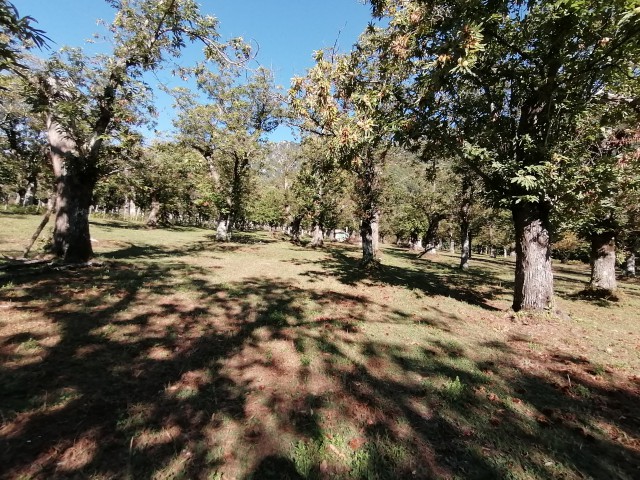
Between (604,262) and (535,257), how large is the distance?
410 inches

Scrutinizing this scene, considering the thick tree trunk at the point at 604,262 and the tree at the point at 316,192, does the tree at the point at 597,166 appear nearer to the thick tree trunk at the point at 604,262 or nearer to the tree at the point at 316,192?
the thick tree trunk at the point at 604,262

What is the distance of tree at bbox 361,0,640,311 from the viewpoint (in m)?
7.65

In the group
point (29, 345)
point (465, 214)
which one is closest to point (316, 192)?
point (465, 214)

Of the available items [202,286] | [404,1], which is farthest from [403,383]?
[404,1]

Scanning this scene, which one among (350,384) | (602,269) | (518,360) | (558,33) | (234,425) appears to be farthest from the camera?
(602,269)

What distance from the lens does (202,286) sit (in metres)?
11.2

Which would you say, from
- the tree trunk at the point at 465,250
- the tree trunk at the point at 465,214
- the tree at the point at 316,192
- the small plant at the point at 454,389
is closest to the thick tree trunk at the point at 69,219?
the small plant at the point at 454,389

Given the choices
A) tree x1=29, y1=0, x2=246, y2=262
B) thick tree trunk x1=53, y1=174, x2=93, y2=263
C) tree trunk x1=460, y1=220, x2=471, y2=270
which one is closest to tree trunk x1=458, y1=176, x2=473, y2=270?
tree trunk x1=460, y1=220, x2=471, y2=270

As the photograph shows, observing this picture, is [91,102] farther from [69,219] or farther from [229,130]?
[229,130]

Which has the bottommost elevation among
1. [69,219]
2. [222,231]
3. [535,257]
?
[222,231]

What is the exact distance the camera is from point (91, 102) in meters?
12.4

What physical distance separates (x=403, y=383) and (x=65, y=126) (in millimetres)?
13566

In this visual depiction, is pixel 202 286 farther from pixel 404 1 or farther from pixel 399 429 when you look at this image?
pixel 404 1

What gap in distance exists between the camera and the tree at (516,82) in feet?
25.1
